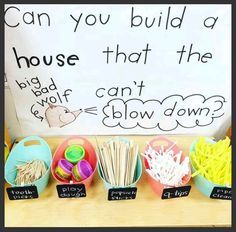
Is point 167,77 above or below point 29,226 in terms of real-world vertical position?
above

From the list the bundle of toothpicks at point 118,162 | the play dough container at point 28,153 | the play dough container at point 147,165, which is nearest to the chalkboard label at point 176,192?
the play dough container at point 147,165

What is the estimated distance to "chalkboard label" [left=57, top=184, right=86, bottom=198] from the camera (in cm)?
97

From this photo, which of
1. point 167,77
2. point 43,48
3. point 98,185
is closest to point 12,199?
point 98,185

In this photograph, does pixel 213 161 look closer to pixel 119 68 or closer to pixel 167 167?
pixel 167 167

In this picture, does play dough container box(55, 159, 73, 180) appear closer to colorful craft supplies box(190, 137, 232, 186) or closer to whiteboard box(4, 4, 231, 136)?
whiteboard box(4, 4, 231, 136)

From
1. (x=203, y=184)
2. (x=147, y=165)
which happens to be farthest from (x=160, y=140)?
(x=203, y=184)

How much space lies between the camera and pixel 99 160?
1044 mm

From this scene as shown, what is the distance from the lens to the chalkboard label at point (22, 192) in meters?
0.95

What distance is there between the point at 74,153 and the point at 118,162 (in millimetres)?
174

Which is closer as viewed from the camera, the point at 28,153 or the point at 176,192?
the point at 176,192

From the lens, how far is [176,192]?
989mm

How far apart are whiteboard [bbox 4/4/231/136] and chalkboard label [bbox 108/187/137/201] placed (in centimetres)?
31

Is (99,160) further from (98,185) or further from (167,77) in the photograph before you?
(167,77)

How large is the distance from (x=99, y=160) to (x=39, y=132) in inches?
12.8
